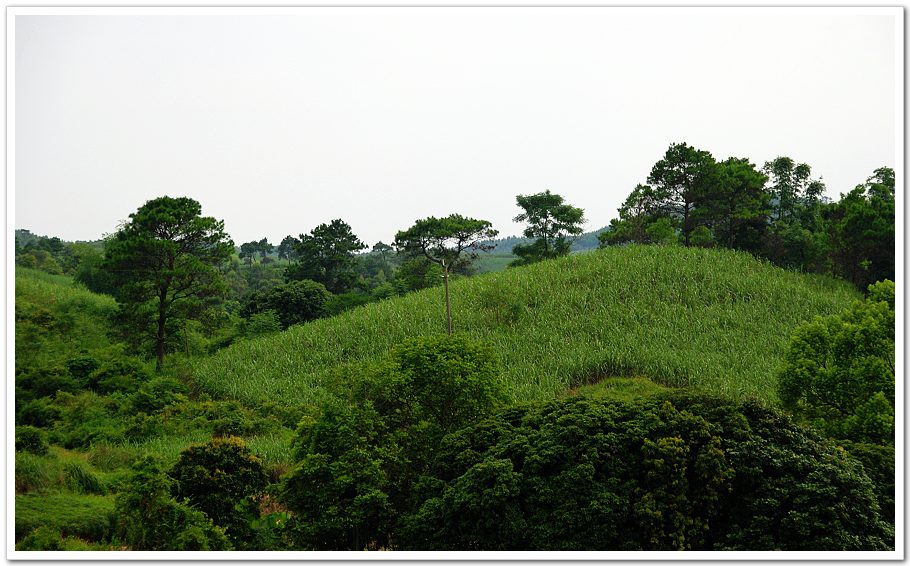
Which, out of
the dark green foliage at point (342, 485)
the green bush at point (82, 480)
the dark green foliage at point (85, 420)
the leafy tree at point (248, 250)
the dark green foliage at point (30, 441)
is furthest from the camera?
the leafy tree at point (248, 250)

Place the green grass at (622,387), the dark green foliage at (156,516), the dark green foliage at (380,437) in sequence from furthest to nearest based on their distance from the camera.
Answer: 1. the green grass at (622,387)
2. the dark green foliage at (380,437)
3. the dark green foliage at (156,516)

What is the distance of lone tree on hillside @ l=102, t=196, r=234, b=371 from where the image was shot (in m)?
22.2

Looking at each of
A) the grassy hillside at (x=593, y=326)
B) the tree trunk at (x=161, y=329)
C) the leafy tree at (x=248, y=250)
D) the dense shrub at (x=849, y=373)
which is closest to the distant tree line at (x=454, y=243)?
the tree trunk at (x=161, y=329)

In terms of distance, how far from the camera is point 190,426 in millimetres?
16188

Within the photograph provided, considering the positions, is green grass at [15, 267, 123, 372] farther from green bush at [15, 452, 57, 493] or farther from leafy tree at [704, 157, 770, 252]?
leafy tree at [704, 157, 770, 252]

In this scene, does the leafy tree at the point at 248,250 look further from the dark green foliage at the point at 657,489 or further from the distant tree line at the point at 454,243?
the dark green foliage at the point at 657,489

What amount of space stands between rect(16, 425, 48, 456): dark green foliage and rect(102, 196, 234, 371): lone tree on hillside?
10189mm

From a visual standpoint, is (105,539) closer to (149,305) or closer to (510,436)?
(510,436)

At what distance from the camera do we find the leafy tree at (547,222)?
116ft

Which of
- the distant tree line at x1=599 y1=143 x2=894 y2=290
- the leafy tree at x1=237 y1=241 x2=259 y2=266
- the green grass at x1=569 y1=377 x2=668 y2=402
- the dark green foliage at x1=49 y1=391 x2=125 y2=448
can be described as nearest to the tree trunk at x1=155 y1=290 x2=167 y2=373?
the dark green foliage at x1=49 y1=391 x2=125 y2=448

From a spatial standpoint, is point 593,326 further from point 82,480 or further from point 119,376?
point 119,376

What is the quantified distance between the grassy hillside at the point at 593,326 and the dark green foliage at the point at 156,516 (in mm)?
9005

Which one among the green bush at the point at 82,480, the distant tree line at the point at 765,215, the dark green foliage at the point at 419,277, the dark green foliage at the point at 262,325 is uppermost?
the distant tree line at the point at 765,215

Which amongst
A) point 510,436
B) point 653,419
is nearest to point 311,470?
point 510,436
